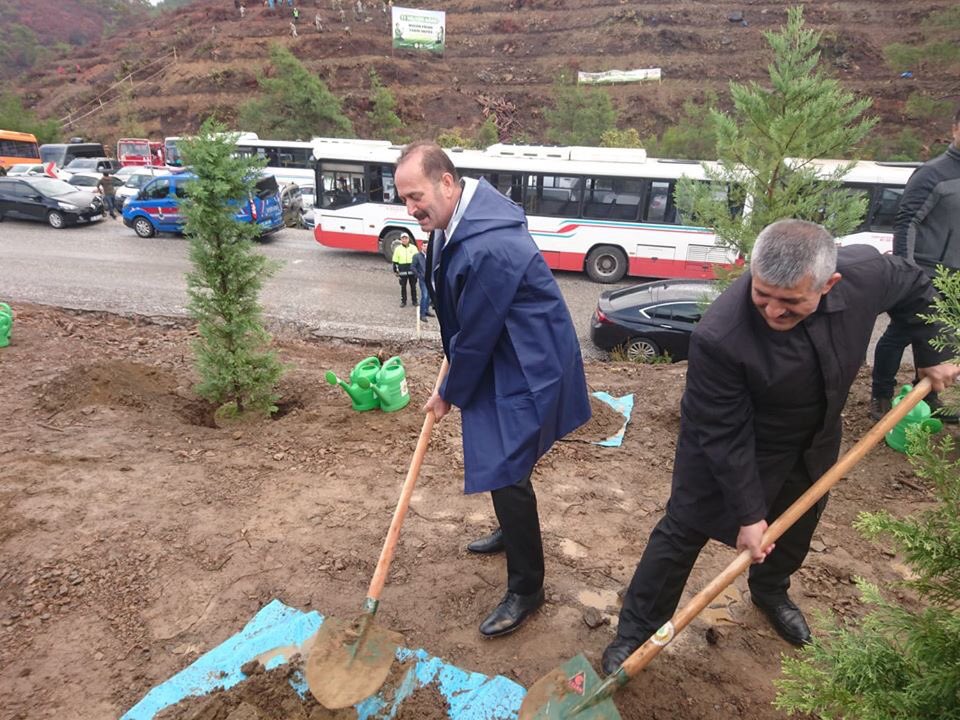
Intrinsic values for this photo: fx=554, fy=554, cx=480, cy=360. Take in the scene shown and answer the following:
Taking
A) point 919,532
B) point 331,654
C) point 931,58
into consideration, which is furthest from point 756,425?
point 931,58

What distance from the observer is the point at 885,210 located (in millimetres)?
10180

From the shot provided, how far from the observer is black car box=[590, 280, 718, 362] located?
281 inches

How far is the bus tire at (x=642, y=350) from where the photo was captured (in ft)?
24.0

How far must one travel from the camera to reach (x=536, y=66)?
46.2m

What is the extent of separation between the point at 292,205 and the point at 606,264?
12.6 metres

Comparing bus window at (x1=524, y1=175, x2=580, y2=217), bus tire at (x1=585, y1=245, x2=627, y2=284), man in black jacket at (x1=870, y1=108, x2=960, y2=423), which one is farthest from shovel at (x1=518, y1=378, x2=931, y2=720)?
bus window at (x1=524, y1=175, x2=580, y2=217)

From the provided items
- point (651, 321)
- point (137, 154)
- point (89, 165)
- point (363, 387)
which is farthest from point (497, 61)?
point (363, 387)

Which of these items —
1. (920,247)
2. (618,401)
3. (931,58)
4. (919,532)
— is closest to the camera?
(919,532)

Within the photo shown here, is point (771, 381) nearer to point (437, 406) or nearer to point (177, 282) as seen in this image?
point (437, 406)

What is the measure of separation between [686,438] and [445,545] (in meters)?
1.68

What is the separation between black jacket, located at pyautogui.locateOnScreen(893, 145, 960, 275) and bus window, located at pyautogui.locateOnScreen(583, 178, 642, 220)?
7.67 meters

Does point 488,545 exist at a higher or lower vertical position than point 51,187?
lower

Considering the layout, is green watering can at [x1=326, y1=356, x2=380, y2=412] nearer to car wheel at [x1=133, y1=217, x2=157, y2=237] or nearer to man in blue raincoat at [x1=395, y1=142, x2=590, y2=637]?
man in blue raincoat at [x1=395, y1=142, x2=590, y2=637]

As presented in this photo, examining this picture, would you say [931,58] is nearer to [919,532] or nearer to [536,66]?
[536,66]
